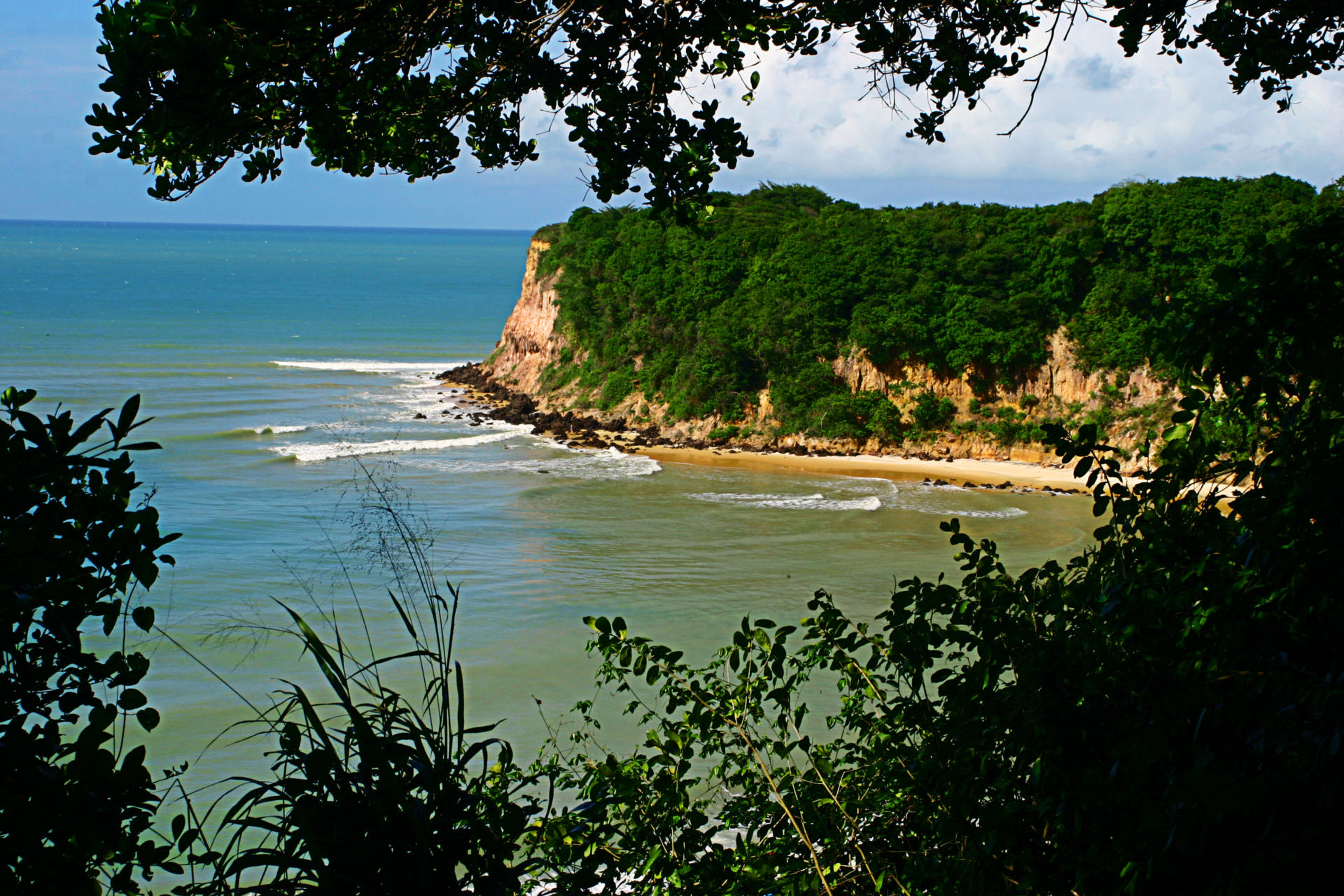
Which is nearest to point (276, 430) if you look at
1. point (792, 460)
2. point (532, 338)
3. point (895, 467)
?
point (532, 338)

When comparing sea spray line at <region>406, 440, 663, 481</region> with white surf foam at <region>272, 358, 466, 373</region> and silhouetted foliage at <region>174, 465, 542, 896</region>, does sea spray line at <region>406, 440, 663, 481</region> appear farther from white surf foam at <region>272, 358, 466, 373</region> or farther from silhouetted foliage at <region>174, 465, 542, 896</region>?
silhouetted foliage at <region>174, 465, 542, 896</region>

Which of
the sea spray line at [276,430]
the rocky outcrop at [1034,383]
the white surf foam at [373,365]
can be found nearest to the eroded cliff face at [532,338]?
the white surf foam at [373,365]

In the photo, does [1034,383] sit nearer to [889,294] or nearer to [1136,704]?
[889,294]

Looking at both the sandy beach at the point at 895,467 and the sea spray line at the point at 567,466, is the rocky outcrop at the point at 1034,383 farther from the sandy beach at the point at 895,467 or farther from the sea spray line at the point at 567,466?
the sea spray line at the point at 567,466

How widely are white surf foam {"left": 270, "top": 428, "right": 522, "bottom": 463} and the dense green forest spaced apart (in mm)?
5929

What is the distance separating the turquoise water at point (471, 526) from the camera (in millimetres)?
16312

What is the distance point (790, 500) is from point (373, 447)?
14975mm

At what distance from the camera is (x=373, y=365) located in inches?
2371

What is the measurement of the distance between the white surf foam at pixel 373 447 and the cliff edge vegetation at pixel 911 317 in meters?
5.48

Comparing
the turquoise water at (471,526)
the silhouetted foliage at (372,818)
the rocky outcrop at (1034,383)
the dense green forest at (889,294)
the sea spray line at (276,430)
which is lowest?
the turquoise water at (471,526)

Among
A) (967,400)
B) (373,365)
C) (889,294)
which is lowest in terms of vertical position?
(967,400)

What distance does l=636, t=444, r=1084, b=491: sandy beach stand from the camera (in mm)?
31250

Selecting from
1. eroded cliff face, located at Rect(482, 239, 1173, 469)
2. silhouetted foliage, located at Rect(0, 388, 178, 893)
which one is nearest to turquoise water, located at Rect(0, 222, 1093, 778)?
silhouetted foliage, located at Rect(0, 388, 178, 893)

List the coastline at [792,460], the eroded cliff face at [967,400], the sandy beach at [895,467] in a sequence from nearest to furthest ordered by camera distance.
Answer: the sandy beach at [895,467] → the coastline at [792,460] → the eroded cliff face at [967,400]
